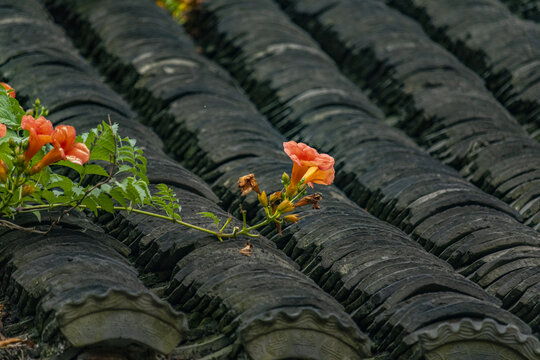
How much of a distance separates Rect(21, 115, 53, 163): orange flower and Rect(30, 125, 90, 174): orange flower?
0.04 meters

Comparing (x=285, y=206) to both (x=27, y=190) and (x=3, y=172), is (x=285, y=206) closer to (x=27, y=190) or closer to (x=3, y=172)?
(x=27, y=190)

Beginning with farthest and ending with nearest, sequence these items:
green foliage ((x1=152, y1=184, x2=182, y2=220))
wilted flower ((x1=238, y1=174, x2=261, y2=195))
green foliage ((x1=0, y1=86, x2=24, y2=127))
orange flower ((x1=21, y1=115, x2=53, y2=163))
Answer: wilted flower ((x1=238, y1=174, x2=261, y2=195)) < green foliage ((x1=152, y1=184, x2=182, y2=220)) < green foliage ((x1=0, y1=86, x2=24, y2=127)) < orange flower ((x1=21, y1=115, x2=53, y2=163))

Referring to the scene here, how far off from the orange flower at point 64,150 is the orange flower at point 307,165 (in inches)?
36.7

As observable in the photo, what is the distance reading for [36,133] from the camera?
418cm

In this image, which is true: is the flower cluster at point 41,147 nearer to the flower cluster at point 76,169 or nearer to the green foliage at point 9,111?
the flower cluster at point 76,169

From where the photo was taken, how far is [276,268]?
4.44 metres

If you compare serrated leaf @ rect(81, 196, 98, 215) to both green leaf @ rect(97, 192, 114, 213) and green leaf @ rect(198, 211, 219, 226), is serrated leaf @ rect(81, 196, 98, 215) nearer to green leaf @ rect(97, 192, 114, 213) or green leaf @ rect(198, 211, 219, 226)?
green leaf @ rect(97, 192, 114, 213)

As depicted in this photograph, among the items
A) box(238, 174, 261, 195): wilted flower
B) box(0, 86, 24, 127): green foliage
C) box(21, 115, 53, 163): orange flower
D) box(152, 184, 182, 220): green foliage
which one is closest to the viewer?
box(21, 115, 53, 163): orange flower

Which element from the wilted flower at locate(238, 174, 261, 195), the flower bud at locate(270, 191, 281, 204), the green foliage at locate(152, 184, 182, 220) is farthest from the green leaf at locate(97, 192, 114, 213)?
the flower bud at locate(270, 191, 281, 204)

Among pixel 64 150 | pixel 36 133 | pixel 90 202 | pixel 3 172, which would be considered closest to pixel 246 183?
pixel 90 202

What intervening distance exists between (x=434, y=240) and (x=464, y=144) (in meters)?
1.58

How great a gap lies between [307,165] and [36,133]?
1233 mm

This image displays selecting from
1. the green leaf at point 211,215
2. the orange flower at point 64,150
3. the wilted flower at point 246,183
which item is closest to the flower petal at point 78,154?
the orange flower at point 64,150

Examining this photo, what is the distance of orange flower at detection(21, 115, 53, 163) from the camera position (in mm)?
4168
